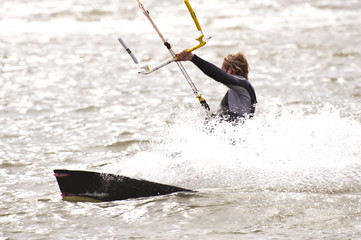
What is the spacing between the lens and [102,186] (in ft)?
24.8

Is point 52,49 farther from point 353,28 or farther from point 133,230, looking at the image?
point 133,230

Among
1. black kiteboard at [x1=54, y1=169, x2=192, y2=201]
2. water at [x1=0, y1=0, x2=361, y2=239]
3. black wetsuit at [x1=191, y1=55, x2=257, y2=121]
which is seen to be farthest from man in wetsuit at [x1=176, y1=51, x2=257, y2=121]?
black kiteboard at [x1=54, y1=169, x2=192, y2=201]

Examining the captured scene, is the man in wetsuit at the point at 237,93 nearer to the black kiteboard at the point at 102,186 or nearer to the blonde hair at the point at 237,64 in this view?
the blonde hair at the point at 237,64

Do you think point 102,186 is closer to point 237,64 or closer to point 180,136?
point 180,136

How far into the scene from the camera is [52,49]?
18.4 meters

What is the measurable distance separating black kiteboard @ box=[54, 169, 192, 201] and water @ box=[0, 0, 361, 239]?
→ 13 centimetres

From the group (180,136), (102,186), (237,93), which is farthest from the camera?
(180,136)

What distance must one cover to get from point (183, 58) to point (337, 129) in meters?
3.12

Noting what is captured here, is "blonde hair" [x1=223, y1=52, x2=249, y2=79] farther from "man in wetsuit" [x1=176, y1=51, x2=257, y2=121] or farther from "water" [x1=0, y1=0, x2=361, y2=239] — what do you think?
"water" [x1=0, y1=0, x2=361, y2=239]

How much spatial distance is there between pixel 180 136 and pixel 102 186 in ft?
5.04

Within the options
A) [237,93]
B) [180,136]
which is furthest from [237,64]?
[180,136]

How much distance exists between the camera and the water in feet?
22.5

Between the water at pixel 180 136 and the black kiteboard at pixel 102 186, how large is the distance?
0.44ft

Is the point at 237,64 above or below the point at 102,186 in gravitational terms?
above
